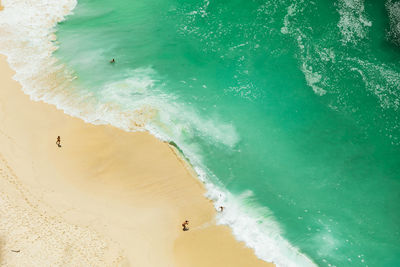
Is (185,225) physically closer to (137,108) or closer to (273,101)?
(137,108)

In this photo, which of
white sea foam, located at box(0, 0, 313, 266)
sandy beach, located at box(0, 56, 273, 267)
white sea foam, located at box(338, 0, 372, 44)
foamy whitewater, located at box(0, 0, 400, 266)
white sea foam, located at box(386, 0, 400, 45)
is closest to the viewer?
sandy beach, located at box(0, 56, 273, 267)

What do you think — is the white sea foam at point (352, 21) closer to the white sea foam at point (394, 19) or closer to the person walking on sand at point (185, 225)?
the white sea foam at point (394, 19)

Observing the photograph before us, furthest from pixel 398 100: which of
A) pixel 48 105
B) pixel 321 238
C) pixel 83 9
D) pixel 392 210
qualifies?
pixel 83 9

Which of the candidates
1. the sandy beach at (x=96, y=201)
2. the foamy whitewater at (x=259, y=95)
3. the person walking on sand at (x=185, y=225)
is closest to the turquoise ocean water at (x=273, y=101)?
the foamy whitewater at (x=259, y=95)

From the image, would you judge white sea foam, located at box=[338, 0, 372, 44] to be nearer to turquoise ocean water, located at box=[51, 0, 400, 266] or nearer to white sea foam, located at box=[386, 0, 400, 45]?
turquoise ocean water, located at box=[51, 0, 400, 266]

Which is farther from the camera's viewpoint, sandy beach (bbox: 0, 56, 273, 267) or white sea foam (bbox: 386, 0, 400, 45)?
white sea foam (bbox: 386, 0, 400, 45)

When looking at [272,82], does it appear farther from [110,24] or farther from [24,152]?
[24,152]

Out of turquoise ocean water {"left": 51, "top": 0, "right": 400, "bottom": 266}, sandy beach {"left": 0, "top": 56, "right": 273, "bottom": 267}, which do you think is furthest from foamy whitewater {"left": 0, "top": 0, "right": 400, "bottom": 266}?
sandy beach {"left": 0, "top": 56, "right": 273, "bottom": 267}
